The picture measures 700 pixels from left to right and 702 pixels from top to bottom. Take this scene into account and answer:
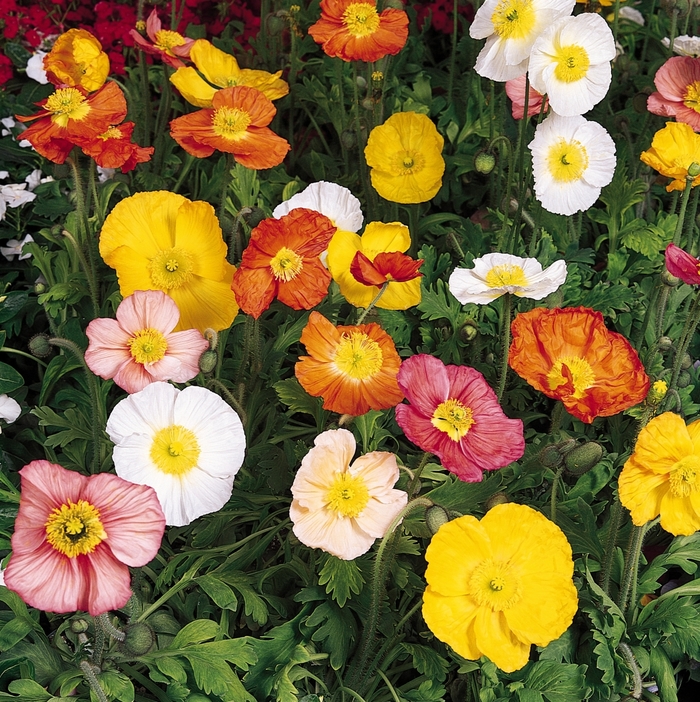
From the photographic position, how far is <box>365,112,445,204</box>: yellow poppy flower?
1.96 metres

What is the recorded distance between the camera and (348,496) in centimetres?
132

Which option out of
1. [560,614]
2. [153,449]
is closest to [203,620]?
[153,449]

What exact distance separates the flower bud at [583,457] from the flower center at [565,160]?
0.69 meters

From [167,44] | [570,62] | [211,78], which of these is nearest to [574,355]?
[570,62]

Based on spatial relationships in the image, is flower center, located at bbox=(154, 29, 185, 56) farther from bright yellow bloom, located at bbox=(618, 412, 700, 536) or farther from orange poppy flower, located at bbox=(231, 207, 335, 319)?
bright yellow bloom, located at bbox=(618, 412, 700, 536)

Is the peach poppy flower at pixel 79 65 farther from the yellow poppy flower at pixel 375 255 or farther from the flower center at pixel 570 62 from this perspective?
the flower center at pixel 570 62

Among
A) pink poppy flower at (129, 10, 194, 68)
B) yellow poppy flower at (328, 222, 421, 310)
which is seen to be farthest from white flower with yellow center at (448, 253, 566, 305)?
pink poppy flower at (129, 10, 194, 68)

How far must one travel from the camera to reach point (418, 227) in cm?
212

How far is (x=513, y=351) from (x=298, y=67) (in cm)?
137

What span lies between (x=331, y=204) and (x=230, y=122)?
26 centimetres

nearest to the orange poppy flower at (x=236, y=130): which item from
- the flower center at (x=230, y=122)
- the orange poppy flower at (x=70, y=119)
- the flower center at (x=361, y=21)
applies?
the flower center at (x=230, y=122)

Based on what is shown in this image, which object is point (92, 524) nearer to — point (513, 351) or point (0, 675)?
point (0, 675)

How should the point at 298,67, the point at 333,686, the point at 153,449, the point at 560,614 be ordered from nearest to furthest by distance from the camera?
the point at 560,614 < the point at 153,449 < the point at 333,686 < the point at 298,67

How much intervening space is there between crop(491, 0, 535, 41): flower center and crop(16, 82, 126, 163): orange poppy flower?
76cm
